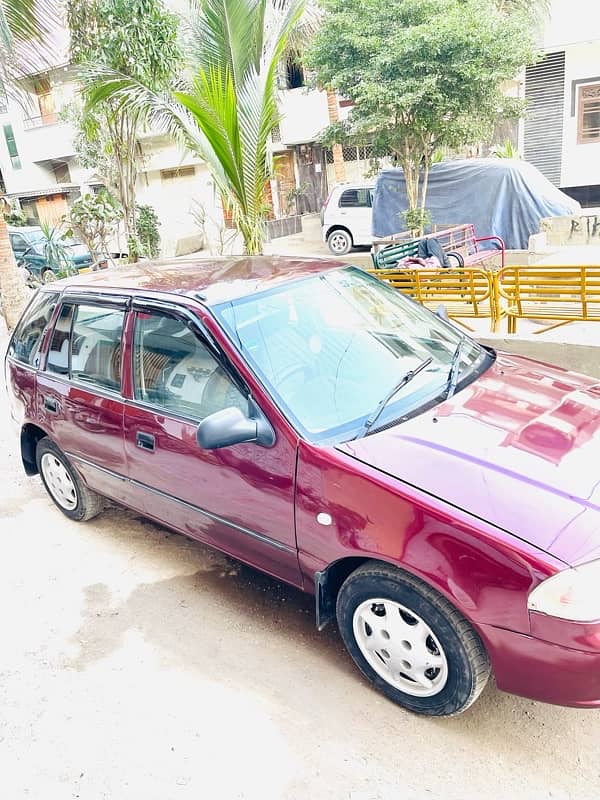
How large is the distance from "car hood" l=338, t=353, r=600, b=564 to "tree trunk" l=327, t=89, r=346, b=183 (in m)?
19.1

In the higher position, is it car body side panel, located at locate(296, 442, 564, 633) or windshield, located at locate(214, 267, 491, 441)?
windshield, located at locate(214, 267, 491, 441)

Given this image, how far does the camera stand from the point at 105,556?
4121 mm

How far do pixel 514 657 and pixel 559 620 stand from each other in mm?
251

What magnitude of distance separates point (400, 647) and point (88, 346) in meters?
2.56

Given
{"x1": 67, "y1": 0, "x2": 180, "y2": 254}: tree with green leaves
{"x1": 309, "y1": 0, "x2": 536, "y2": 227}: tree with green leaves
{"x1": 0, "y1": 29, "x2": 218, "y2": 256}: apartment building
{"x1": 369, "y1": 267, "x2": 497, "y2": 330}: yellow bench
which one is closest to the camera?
{"x1": 369, "y1": 267, "x2": 497, "y2": 330}: yellow bench

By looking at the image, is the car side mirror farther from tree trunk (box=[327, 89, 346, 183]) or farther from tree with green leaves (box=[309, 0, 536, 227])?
tree trunk (box=[327, 89, 346, 183])

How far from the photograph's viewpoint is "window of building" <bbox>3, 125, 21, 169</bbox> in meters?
26.1

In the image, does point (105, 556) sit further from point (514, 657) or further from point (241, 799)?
point (514, 657)

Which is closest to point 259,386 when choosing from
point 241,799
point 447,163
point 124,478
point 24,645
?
point 124,478

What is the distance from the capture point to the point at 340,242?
16.4m

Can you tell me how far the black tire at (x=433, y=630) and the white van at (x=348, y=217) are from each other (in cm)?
1409

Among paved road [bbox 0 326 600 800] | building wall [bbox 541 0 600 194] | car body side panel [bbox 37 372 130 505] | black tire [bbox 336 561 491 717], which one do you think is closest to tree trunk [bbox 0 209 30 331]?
car body side panel [bbox 37 372 130 505]

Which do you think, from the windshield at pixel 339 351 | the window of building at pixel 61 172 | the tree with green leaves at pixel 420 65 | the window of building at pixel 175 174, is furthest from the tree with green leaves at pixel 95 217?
the window of building at pixel 61 172

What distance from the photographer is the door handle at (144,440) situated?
11.2ft
